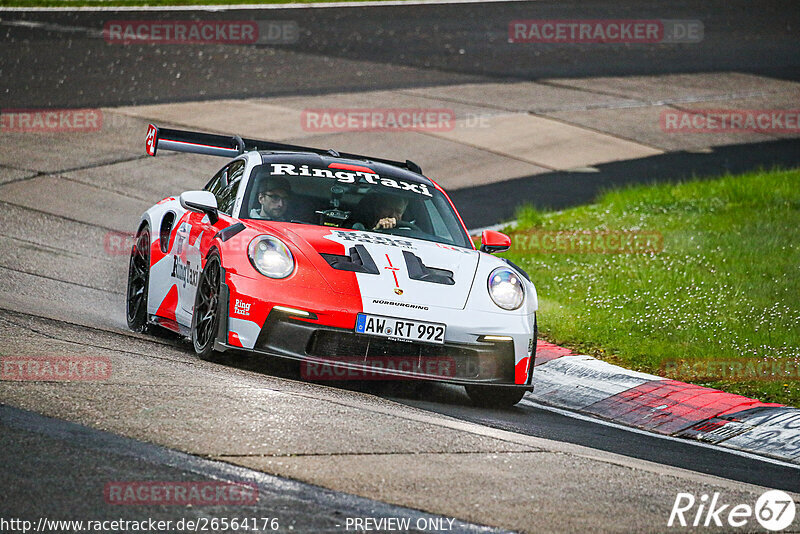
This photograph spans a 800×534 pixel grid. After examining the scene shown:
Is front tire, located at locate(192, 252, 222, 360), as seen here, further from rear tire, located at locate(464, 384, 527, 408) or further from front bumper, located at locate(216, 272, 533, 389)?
rear tire, located at locate(464, 384, 527, 408)

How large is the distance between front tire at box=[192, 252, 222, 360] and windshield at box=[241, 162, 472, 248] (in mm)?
609

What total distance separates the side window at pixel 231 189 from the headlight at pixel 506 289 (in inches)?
76.4

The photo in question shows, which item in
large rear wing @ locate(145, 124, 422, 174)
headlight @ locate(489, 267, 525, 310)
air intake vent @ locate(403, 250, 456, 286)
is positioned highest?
large rear wing @ locate(145, 124, 422, 174)

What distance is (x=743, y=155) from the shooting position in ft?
65.4

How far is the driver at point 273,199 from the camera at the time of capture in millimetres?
8219

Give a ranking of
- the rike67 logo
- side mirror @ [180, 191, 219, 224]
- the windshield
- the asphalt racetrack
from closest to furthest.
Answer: the asphalt racetrack, the rike67 logo, side mirror @ [180, 191, 219, 224], the windshield

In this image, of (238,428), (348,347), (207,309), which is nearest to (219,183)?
(207,309)

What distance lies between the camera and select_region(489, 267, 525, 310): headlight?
7.62m

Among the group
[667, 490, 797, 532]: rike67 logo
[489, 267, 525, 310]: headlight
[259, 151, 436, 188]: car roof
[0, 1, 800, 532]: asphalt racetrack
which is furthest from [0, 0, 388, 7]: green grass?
[667, 490, 797, 532]: rike67 logo

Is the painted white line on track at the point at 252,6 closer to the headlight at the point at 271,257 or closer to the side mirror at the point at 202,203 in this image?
the side mirror at the point at 202,203

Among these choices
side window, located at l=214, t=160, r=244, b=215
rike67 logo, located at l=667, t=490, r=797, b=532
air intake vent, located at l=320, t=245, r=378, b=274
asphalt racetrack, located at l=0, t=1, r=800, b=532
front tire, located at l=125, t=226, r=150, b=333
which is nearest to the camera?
asphalt racetrack, located at l=0, t=1, r=800, b=532

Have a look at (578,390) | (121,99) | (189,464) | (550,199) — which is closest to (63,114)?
(121,99)

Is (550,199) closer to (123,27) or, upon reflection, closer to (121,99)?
(121,99)

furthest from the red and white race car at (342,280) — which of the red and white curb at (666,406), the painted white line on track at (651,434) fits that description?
the red and white curb at (666,406)
